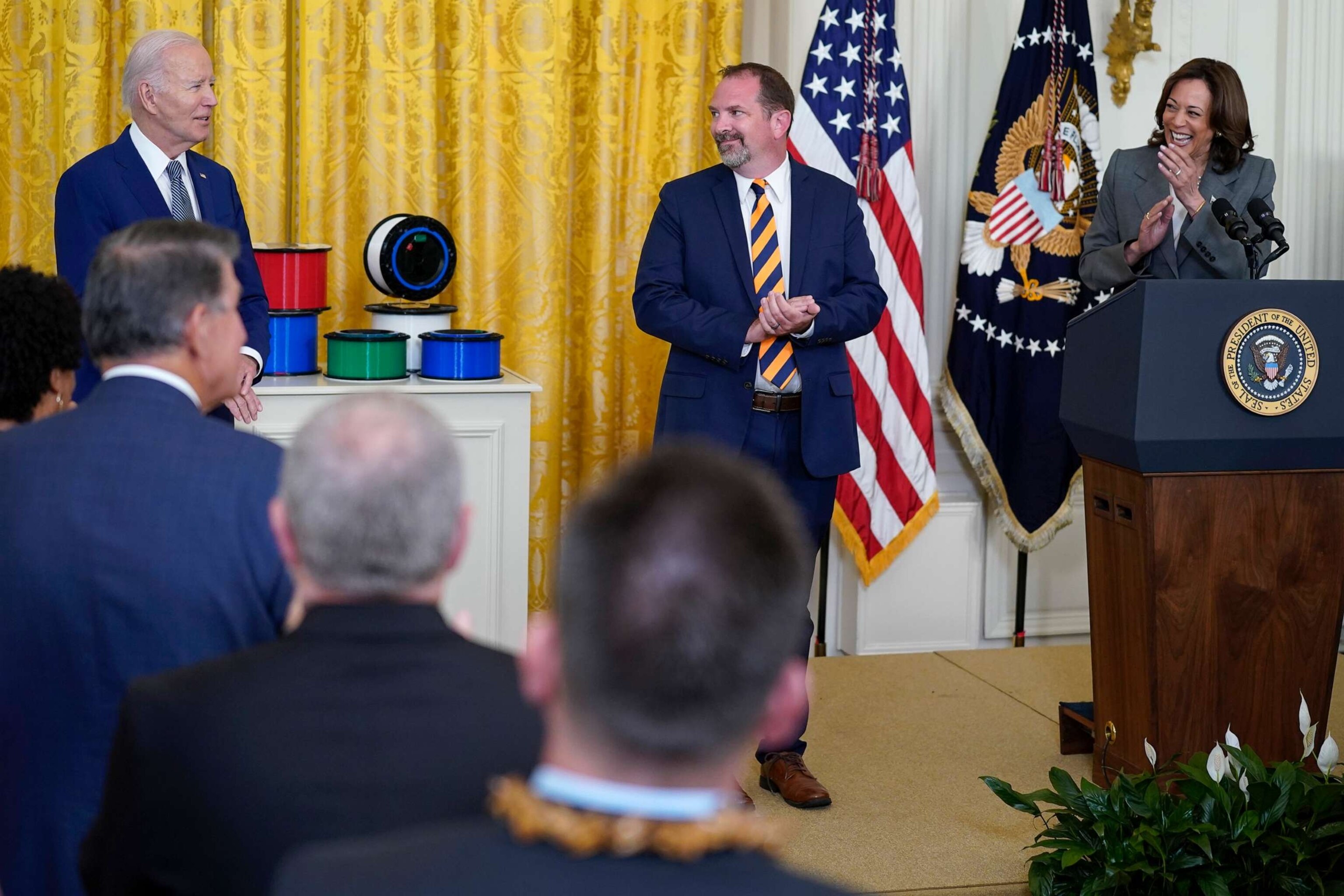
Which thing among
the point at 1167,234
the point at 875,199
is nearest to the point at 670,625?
the point at 1167,234

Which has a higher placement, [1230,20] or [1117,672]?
[1230,20]

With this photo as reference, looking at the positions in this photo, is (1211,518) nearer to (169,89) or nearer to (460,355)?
(460,355)

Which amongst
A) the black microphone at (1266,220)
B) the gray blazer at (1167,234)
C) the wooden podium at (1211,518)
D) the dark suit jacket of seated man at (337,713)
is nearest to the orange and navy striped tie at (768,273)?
the wooden podium at (1211,518)

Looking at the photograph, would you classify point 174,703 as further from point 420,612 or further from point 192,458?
point 192,458

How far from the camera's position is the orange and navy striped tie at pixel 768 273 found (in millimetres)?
3686

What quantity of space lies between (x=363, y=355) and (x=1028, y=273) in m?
2.24

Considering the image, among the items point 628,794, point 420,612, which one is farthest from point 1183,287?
point 628,794

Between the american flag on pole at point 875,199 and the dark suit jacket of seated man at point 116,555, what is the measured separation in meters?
3.22

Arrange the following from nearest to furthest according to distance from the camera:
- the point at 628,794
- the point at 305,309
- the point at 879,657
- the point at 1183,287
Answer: the point at 628,794 < the point at 1183,287 < the point at 305,309 < the point at 879,657

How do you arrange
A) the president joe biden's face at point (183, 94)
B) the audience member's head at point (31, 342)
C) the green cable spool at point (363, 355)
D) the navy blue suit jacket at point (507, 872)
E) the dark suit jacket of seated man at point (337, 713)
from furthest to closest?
the green cable spool at point (363, 355) → the president joe biden's face at point (183, 94) → the audience member's head at point (31, 342) → the dark suit jacket of seated man at point (337, 713) → the navy blue suit jacket at point (507, 872)

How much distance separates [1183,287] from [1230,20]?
2510 mm

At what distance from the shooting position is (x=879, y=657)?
505 cm

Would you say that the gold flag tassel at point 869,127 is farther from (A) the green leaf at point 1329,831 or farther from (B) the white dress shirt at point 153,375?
(B) the white dress shirt at point 153,375

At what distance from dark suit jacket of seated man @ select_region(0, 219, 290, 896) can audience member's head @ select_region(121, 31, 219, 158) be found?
1.75 meters
